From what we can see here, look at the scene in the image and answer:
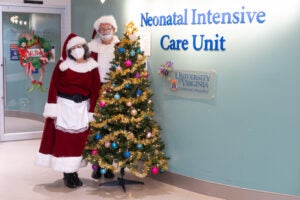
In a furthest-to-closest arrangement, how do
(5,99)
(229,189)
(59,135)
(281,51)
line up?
1. (5,99)
2. (59,135)
3. (229,189)
4. (281,51)

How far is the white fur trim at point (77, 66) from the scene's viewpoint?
533cm

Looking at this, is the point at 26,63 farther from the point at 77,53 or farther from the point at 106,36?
the point at 77,53

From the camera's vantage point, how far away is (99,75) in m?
5.61

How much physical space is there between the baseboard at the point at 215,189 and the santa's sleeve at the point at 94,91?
1136 millimetres

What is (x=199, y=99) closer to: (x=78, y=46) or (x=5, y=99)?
(x=78, y=46)

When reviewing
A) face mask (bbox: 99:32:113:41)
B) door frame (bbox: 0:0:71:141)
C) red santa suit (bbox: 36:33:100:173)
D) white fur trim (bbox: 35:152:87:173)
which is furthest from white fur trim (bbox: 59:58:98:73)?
door frame (bbox: 0:0:71:141)

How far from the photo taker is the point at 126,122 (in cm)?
517

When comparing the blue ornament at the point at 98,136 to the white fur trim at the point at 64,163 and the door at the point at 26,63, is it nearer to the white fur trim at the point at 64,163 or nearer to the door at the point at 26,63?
the white fur trim at the point at 64,163

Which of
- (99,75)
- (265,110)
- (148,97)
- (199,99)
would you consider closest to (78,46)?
(99,75)

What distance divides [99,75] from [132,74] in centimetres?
50

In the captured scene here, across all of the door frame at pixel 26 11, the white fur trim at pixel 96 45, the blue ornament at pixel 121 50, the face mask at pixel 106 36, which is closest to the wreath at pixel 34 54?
the door frame at pixel 26 11

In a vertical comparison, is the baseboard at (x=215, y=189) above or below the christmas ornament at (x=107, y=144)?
below

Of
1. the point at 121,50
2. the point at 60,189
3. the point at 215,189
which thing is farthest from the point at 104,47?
the point at 215,189

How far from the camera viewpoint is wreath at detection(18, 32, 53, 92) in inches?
316
